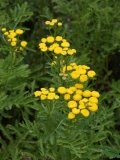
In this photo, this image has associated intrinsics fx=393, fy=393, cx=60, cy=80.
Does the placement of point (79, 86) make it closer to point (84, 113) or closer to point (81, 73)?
point (81, 73)

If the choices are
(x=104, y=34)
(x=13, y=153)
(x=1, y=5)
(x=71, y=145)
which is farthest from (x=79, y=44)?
(x=71, y=145)

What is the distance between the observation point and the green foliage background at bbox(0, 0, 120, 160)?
2.39m

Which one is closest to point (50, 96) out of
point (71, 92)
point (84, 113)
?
point (71, 92)

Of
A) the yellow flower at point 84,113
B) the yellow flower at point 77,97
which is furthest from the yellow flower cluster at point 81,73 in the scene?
the yellow flower at point 84,113

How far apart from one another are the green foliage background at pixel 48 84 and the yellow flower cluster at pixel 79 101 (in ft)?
0.52

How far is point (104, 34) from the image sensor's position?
355 centimetres

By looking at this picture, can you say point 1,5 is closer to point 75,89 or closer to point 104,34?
point 104,34

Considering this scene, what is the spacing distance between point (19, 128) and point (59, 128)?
34.5 inches

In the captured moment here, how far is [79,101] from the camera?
6.96 ft

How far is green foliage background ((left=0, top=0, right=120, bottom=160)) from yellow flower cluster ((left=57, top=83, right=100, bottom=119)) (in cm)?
16

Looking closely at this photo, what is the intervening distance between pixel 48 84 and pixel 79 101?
1.52m

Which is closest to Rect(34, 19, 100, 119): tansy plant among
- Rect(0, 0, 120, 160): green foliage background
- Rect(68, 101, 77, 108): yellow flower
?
Rect(68, 101, 77, 108): yellow flower

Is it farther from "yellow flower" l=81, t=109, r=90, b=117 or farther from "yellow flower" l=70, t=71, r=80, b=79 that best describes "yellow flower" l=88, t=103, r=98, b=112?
"yellow flower" l=70, t=71, r=80, b=79

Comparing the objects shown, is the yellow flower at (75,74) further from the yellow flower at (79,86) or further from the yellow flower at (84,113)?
the yellow flower at (84,113)
